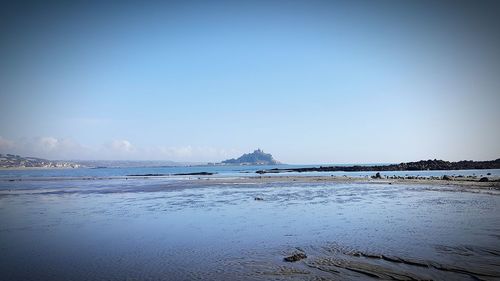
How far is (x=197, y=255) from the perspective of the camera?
1137 centimetres

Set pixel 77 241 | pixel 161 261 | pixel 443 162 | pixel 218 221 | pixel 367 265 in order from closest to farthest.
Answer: pixel 367 265
pixel 161 261
pixel 77 241
pixel 218 221
pixel 443 162

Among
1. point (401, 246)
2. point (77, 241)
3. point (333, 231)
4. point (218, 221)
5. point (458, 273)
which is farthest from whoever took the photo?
point (218, 221)

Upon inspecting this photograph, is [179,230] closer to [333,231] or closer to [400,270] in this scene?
[333,231]

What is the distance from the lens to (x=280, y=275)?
29.9 ft

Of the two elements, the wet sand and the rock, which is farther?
the rock

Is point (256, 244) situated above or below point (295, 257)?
below

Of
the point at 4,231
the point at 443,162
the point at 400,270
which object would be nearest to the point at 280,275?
the point at 400,270

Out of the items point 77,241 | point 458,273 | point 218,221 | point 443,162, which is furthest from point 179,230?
point 443,162

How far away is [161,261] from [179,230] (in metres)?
5.11

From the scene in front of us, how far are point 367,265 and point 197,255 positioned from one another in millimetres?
5707

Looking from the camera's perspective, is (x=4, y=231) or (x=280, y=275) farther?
(x=4, y=231)

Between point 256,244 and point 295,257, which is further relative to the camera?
point 256,244

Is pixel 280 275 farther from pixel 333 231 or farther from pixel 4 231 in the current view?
pixel 4 231

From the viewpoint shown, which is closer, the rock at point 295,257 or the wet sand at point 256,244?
the wet sand at point 256,244
